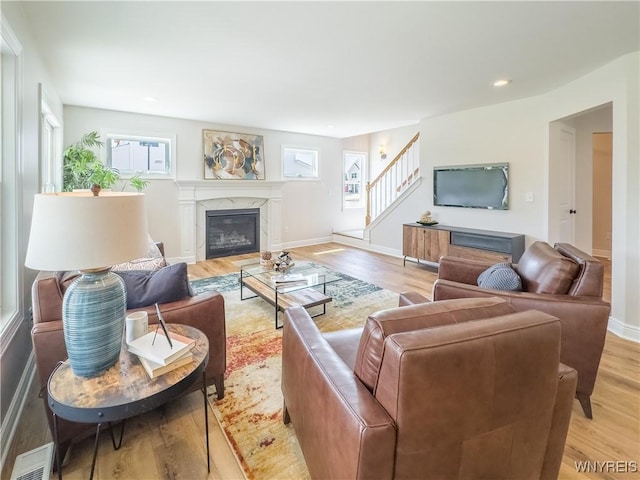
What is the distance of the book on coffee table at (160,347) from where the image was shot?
132cm

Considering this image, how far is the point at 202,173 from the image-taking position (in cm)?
576

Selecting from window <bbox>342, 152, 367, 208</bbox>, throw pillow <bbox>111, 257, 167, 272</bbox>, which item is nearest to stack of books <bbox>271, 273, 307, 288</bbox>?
throw pillow <bbox>111, 257, 167, 272</bbox>

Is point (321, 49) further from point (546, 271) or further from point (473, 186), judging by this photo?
point (473, 186)

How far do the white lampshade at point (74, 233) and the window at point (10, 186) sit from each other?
1164 mm

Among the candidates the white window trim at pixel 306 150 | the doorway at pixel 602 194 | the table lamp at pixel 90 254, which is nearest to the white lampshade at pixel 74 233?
the table lamp at pixel 90 254

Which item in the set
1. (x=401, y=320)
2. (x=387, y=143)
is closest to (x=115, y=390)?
(x=401, y=320)

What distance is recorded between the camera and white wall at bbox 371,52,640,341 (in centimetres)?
286

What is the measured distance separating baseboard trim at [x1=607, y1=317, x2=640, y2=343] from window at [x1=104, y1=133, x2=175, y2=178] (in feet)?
19.7

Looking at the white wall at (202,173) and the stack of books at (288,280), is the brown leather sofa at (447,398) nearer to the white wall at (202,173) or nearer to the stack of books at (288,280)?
the stack of books at (288,280)

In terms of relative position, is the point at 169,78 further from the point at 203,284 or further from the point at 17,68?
the point at 203,284

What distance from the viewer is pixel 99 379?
128cm

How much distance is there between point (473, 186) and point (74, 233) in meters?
5.05

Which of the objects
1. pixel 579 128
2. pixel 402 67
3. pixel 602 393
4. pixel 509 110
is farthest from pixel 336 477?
pixel 579 128

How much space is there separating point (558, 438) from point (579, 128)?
5.17 m
